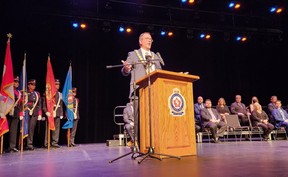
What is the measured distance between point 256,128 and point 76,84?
586 centimetres

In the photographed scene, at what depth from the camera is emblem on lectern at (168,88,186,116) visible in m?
3.04

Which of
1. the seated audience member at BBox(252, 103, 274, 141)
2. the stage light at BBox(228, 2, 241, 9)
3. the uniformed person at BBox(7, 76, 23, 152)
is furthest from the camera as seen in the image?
the stage light at BBox(228, 2, 241, 9)

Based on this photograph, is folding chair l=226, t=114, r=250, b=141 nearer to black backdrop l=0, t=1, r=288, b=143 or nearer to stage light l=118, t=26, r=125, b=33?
black backdrop l=0, t=1, r=288, b=143

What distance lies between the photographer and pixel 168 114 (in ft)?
9.80

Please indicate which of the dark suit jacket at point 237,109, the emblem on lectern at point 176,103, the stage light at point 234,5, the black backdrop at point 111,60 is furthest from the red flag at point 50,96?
the stage light at point 234,5

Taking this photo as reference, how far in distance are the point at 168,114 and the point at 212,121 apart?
502cm

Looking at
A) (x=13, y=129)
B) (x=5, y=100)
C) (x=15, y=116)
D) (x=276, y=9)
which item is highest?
(x=276, y=9)

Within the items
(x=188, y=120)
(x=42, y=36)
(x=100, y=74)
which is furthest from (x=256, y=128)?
(x=42, y=36)

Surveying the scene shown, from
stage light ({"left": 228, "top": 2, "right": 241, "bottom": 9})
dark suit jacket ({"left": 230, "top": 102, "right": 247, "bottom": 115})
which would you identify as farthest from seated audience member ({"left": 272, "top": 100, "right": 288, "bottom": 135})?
stage light ({"left": 228, "top": 2, "right": 241, "bottom": 9})

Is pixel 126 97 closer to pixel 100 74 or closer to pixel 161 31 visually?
pixel 100 74

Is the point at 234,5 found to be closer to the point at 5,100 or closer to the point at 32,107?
the point at 32,107

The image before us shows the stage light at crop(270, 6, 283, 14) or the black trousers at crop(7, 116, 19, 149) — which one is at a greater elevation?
the stage light at crop(270, 6, 283, 14)

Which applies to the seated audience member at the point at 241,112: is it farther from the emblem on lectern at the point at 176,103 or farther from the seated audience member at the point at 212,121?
the emblem on lectern at the point at 176,103

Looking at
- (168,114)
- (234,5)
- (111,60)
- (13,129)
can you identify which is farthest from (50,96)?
(234,5)
